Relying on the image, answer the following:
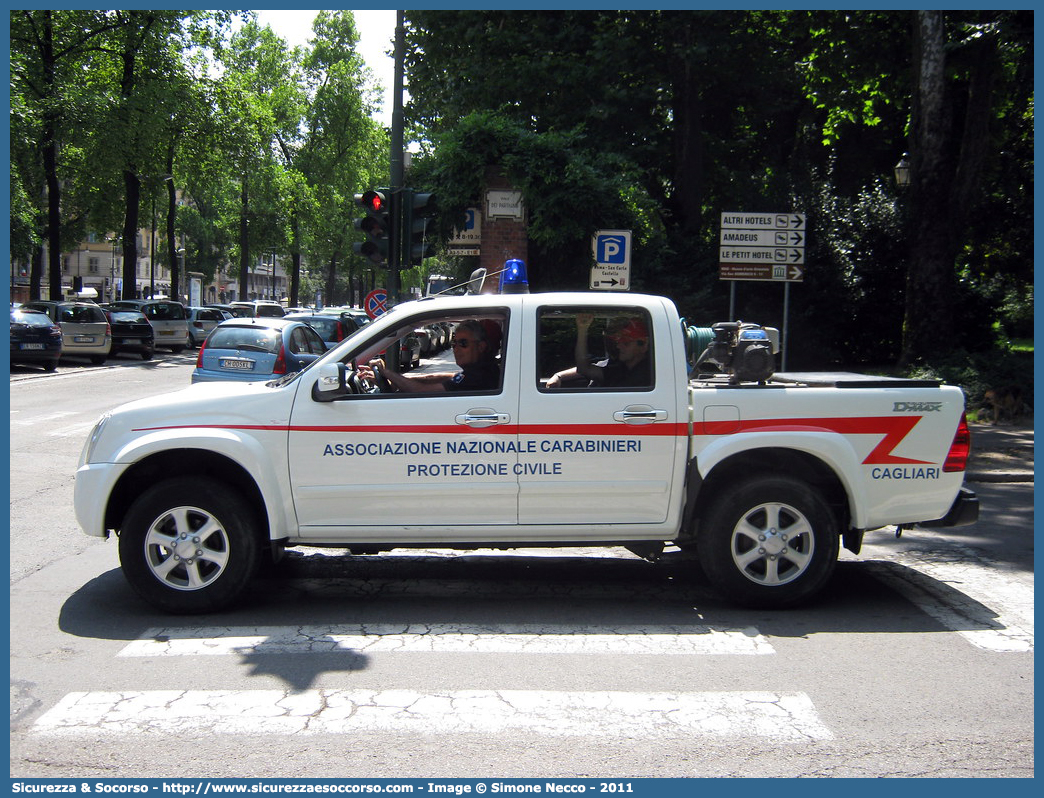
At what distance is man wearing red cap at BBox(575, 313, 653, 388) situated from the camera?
596 cm

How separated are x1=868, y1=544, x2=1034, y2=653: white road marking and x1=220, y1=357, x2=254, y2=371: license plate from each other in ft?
36.8

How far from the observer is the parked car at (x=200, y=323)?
38438 mm

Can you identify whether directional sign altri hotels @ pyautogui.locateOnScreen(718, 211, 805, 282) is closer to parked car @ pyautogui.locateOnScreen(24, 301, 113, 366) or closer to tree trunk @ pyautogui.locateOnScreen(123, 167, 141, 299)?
parked car @ pyautogui.locateOnScreen(24, 301, 113, 366)

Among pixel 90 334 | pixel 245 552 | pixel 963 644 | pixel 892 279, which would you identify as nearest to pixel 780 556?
pixel 963 644

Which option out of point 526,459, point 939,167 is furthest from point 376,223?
point 939,167

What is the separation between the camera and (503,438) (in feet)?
19.0

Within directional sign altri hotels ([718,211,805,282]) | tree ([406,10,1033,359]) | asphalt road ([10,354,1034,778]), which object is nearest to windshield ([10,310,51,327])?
tree ([406,10,1033,359])

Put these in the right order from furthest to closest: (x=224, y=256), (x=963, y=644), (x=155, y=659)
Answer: (x=224, y=256)
(x=963, y=644)
(x=155, y=659)

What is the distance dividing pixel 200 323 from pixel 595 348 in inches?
1384

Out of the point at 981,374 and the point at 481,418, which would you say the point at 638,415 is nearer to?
the point at 481,418

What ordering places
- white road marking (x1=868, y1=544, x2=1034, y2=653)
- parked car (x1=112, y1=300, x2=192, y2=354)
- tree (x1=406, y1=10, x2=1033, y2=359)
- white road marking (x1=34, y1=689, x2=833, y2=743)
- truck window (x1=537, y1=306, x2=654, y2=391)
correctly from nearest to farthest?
white road marking (x1=34, y1=689, x2=833, y2=743) → white road marking (x1=868, y1=544, x2=1034, y2=653) → truck window (x1=537, y1=306, x2=654, y2=391) → tree (x1=406, y1=10, x2=1033, y2=359) → parked car (x1=112, y1=300, x2=192, y2=354)

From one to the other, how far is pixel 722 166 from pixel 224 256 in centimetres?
7279

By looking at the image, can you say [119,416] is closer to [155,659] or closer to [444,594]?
[155,659]

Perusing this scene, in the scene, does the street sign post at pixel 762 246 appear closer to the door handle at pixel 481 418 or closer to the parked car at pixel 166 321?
the door handle at pixel 481 418
